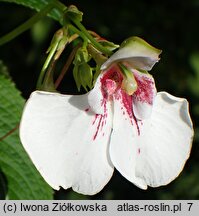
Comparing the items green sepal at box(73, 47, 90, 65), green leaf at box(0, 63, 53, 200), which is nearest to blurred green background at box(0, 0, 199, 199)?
green leaf at box(0, 63, 53, 200)

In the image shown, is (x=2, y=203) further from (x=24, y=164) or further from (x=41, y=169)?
(x=41, y=169)

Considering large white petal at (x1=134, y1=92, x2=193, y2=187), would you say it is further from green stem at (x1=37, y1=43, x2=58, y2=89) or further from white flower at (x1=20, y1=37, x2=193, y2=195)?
green stem at (x1=37, y1=43, x2=58, y2=89)

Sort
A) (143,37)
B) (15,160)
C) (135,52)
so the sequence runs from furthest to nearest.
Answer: (143,37)
(15,160)
(135,52)

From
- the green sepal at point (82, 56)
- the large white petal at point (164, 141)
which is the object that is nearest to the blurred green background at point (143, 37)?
the large white petal at point (164, 141)

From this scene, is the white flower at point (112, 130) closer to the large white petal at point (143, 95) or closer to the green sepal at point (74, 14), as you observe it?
the large white petal at point (143, 95)

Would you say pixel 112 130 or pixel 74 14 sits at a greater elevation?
pixel 74 14

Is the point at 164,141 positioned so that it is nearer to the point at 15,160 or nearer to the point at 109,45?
the point at 109,45

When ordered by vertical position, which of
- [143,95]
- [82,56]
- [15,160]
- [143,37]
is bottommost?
[143,37]

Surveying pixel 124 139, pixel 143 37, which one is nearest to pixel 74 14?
pixel 124 139

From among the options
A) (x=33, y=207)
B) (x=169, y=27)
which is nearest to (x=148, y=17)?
(x=169, y=27)
